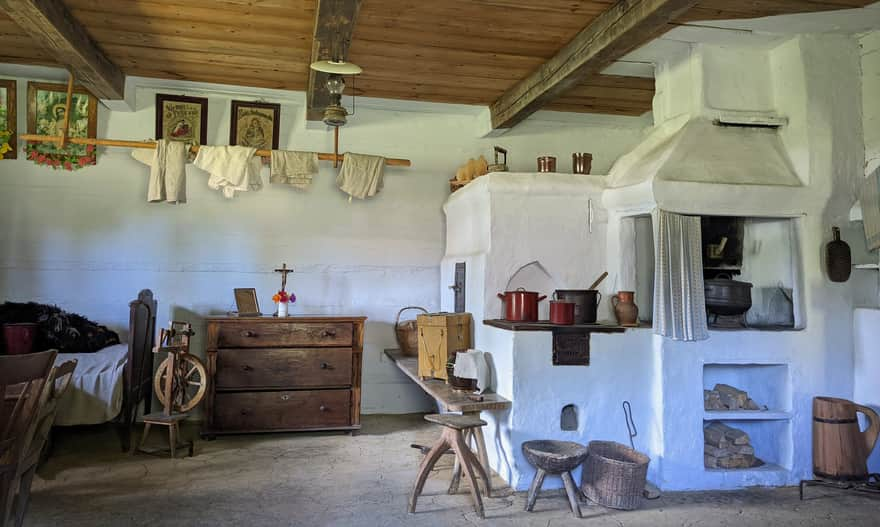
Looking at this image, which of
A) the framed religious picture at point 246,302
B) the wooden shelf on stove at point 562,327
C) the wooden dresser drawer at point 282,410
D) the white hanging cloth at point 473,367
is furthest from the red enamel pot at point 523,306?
the framed religious picture at point 246,302

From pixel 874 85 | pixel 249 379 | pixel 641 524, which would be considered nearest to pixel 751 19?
pixel 874 85

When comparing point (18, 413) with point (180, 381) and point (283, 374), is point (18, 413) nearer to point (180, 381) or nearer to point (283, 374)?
point (180, 381)

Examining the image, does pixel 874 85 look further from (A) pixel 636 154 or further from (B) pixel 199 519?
(B) pixel 199 519

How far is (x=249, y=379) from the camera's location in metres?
5.15

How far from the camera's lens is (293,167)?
18.4 feet

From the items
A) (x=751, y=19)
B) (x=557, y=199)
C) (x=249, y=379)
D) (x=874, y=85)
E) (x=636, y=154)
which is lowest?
(x=249, y=379)

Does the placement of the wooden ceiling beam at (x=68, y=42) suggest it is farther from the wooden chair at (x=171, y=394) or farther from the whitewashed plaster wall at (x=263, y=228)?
the wooden chair at (x=171, y=394)

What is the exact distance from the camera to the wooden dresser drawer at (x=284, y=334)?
5.15m

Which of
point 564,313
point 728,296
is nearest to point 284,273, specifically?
point 564,313

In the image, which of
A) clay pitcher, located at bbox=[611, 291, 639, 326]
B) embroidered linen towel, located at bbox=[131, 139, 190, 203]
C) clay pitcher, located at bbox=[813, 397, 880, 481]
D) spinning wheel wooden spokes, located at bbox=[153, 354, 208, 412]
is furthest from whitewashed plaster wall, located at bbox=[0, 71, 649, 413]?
clay pitcher, located at bbox=[813, 397, 880, 481]

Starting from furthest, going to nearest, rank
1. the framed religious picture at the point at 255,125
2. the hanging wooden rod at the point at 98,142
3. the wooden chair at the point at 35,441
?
the framed religious picture at the point at 255,125 → the hanging wooden rod at the point at 98,142 → the wooden chair at the point at 35,441

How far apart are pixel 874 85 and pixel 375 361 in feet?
15.5

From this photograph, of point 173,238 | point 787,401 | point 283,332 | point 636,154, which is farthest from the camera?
point 173,238

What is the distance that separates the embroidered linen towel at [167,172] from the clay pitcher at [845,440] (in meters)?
5.24
